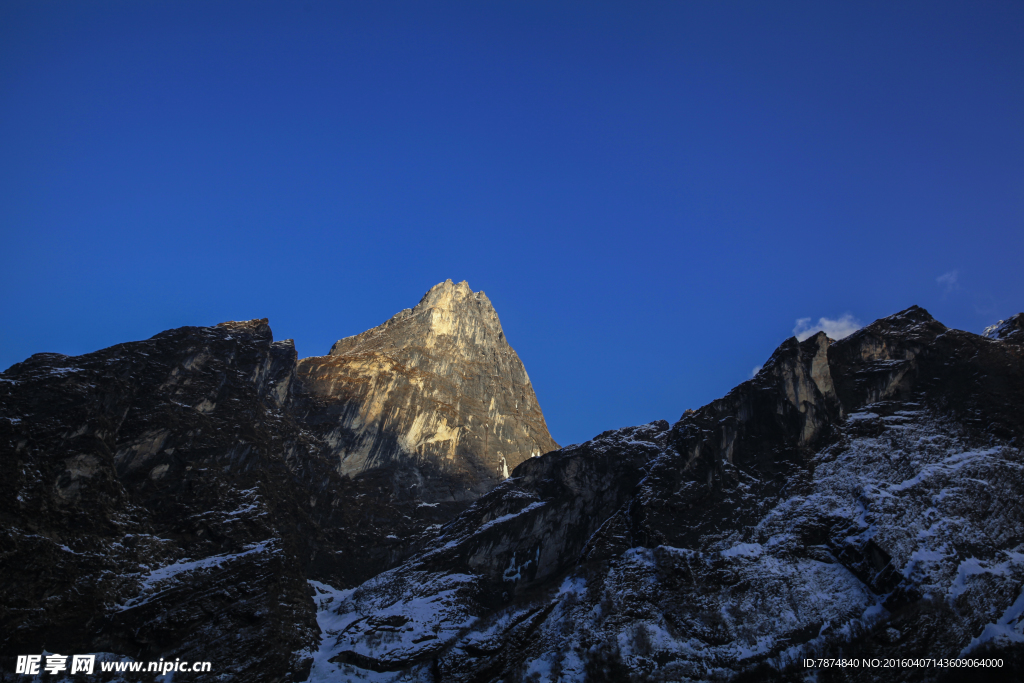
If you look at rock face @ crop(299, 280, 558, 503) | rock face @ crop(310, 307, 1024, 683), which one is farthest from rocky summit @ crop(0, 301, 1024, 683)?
rock face @ crop(299, 280, 558, 503)

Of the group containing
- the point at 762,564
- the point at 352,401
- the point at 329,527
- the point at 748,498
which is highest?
the point at 352,401

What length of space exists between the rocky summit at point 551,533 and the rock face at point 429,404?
775 centimetres

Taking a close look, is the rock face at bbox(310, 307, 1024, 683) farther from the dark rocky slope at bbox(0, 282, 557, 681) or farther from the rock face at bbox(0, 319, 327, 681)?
the rock face at bbox(0, 319, 327, 681)

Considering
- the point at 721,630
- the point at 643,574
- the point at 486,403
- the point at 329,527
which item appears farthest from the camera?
the point at 486,403

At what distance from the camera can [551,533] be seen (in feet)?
390

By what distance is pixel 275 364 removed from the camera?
154 m

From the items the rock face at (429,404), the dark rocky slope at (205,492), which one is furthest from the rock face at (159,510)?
the rock face at (429,404)

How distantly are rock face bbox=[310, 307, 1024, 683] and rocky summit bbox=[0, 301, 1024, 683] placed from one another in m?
0.30

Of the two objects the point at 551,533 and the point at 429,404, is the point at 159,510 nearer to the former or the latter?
the point at 551,533

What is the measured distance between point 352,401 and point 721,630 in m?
93.8

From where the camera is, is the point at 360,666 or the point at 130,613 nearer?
the point at 130,613

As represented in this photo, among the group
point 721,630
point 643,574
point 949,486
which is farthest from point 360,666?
point 949,486

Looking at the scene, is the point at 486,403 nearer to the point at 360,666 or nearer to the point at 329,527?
the point at 329,527

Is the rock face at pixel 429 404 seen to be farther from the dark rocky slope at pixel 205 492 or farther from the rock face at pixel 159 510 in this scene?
the rock face at pixel 159 510
